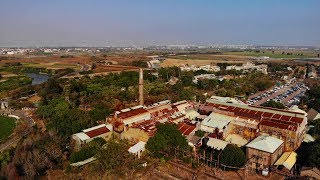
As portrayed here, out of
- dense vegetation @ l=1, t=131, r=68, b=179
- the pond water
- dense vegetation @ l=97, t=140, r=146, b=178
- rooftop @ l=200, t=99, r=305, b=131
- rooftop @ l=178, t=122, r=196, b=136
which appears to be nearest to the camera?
dense vegetation @ l=97, t=140, r=146, b=178

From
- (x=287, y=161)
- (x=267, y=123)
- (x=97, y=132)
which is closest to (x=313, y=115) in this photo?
(x=267, y=123)

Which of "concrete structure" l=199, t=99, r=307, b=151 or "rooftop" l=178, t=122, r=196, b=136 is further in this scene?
"rooftop" l=178, t=122, r=196, b=136

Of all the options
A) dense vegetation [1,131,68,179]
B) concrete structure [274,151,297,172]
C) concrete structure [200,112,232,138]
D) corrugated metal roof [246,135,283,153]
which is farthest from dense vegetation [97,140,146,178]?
concrete structure [274,151,297,172]

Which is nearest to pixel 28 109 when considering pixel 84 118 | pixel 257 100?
pixel 84 118

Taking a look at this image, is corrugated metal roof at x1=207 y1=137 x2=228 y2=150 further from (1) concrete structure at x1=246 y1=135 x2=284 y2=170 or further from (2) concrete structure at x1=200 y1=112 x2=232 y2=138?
(1) concrete structure at x1=246 y1=135 x2=284 y2=170

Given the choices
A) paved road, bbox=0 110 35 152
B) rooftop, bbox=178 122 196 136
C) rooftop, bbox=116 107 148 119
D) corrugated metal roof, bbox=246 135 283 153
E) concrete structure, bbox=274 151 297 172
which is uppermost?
rooftop, bbox=116 107 148 119

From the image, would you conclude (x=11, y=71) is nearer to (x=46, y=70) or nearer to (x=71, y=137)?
(x=46, y=70)
